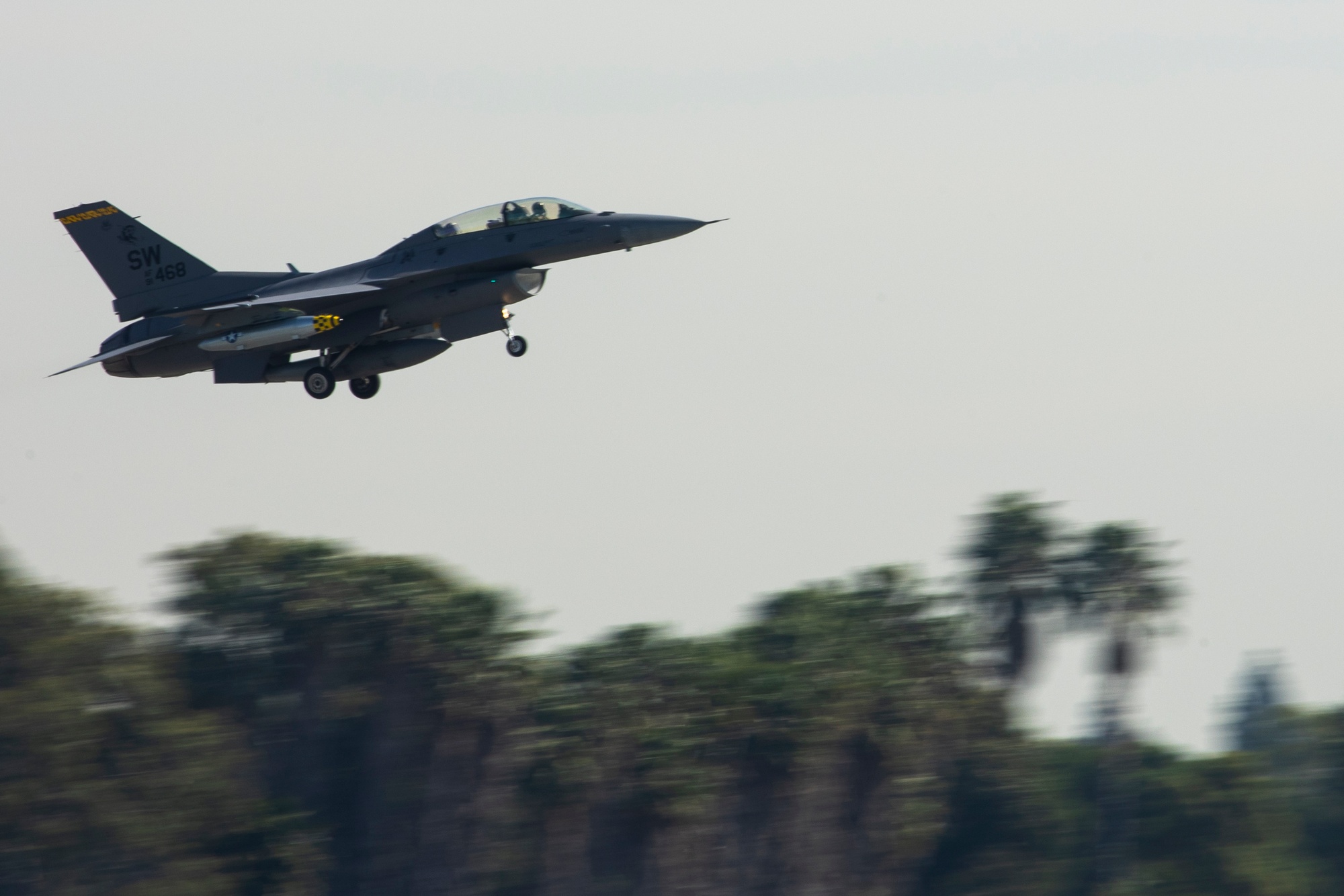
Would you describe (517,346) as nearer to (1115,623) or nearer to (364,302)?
(364,302)

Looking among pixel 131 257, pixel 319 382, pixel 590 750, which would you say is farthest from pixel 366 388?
pixel 590 750

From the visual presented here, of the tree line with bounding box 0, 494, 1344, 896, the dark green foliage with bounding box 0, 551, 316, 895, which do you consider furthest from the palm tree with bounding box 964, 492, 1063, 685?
the dark green foliage with bounding box 0, 551, 316, 895

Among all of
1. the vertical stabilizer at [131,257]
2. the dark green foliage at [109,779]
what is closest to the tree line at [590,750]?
the dark green foliage at [109,779]

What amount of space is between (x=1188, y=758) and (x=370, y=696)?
1224 inches

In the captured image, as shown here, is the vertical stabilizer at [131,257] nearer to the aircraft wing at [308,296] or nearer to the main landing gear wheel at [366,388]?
the aircraft wing at [308,296]

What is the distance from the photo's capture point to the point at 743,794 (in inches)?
2279

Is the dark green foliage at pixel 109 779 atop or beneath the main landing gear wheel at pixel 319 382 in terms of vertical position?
beneath

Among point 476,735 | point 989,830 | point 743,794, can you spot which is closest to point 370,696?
point 476,735

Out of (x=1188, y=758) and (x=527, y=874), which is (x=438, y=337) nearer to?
(x=527, y=874)

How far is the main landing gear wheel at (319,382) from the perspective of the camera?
3544cm

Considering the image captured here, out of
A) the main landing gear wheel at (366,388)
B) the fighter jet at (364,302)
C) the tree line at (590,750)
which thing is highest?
the fighter jet at (364,302)

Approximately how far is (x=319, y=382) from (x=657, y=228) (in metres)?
7.76

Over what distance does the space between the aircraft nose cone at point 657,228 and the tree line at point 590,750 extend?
26265 mm

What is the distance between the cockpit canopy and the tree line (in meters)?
25.8
